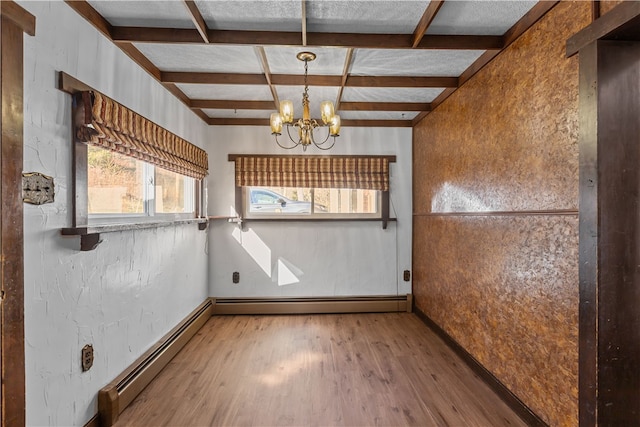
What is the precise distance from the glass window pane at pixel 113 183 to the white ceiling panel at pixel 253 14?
1.08 m

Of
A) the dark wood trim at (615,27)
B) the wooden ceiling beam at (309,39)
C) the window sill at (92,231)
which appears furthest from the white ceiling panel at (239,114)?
the dark wood trim at (615,27)

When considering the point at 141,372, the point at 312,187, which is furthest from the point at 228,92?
the point at 141,372

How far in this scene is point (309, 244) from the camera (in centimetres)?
429

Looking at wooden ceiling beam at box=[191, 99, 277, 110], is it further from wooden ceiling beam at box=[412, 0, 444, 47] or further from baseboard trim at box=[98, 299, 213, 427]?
baseboard trim at box=[98, 299, 213, 427]

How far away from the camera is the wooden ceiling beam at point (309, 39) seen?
2.18 metres

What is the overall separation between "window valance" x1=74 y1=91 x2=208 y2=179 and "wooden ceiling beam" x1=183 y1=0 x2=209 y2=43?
2.26ft

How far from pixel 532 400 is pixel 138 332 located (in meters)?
2.68

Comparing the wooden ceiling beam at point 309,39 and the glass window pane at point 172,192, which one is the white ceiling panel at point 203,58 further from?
the glass window pane at point 172,192

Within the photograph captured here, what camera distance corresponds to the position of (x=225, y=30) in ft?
7.26

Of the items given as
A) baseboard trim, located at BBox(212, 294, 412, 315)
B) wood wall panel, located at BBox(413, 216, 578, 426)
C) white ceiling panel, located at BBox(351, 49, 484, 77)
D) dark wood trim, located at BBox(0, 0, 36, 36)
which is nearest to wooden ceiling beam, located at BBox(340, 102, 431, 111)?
white ceiling panel, located at BBox(351, 49, 484, 77)

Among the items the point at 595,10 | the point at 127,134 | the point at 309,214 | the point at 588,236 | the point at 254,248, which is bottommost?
the point at 254,248

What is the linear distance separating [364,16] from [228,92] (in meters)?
1.71

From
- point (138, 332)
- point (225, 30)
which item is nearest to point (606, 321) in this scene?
point (225, 30)

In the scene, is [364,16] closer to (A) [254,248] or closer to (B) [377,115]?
(B) [377,115]
